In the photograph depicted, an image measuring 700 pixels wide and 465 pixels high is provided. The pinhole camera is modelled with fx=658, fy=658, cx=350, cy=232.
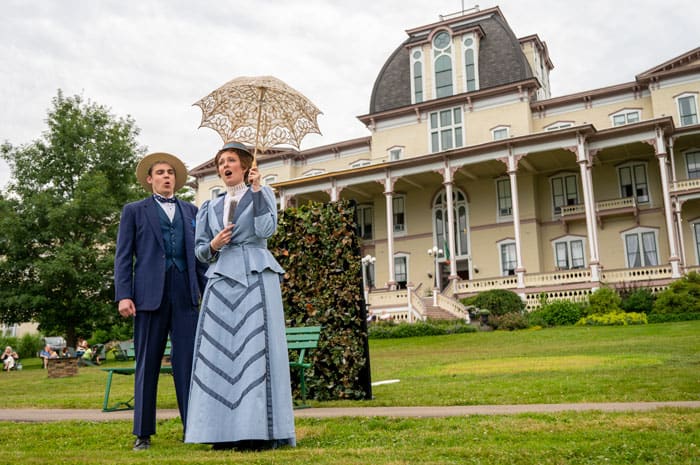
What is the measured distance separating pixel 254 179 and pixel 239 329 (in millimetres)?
1071

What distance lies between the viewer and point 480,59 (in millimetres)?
34531

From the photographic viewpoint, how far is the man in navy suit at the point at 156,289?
4.98 m

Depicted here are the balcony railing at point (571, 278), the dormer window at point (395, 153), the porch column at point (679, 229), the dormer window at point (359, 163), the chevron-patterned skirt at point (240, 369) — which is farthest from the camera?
the dormer window at point (359, 163)

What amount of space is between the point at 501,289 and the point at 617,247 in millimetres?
7413

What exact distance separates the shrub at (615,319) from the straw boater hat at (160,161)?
19.8 m

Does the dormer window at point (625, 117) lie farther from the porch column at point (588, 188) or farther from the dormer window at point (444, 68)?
the dormer window at point (444, 68)

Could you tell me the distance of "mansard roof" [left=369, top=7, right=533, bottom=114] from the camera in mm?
33406

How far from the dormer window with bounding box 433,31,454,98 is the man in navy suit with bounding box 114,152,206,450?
→ 31.1m

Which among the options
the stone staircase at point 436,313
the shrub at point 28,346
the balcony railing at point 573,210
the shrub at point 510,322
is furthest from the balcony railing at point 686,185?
the shrub at point 28,346

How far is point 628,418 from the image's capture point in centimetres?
498

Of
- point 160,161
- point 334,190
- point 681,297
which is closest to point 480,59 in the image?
point 334,190

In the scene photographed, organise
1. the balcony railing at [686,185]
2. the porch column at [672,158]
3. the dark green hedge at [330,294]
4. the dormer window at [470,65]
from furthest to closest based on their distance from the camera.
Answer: the dormer window at [470,65] < the porch column at [672,158] < the balcony railing at [686,185] < the dark green hedge at [330,294]

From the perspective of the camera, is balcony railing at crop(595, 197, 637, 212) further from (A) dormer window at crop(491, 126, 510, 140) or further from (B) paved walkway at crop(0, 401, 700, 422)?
(B) paved walkway at crop(0, 401, 700, 422)

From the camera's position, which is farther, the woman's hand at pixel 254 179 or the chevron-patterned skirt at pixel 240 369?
the woman's hand at pixel 254 179
